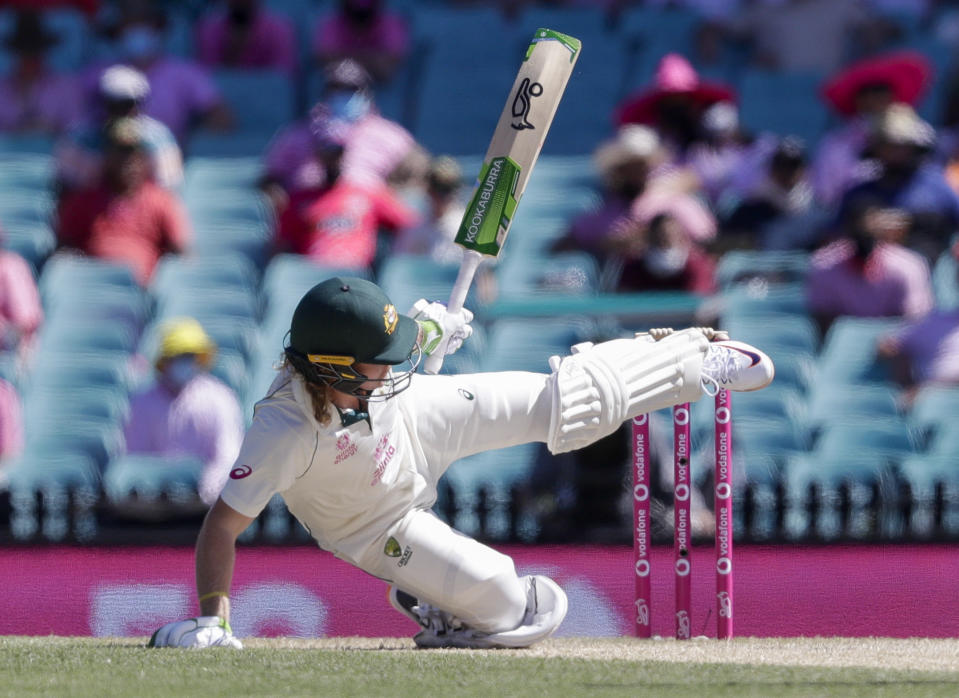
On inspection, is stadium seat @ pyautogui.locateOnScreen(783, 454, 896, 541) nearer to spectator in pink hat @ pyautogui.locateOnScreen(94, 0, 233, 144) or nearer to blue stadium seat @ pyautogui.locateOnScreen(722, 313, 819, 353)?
blue stadium seat @ pyautogui.locateOnScreen(722, 313, 819, 353)

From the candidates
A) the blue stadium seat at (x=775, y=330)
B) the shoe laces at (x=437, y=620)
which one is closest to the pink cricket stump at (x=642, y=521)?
the shoe laces at (x=437, y=620)

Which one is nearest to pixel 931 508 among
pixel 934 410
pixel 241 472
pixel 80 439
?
pixel 934 410

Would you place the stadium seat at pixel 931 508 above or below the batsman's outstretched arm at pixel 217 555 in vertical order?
below

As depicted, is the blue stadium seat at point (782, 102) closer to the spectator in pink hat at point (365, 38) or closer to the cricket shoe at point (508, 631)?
the spectator in pink hat at point (365, 38)

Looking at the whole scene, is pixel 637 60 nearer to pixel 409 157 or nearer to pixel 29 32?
pixel 409 157

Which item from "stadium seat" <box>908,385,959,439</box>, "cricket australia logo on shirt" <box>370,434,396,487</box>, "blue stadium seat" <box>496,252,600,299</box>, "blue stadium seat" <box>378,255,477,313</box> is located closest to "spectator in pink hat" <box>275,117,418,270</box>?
"blue stadium seat" <box>378,255,477,313</box>

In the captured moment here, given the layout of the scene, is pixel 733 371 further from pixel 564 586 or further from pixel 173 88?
pixel 173 88

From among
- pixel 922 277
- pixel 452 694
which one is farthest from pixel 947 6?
pixel 452 694
